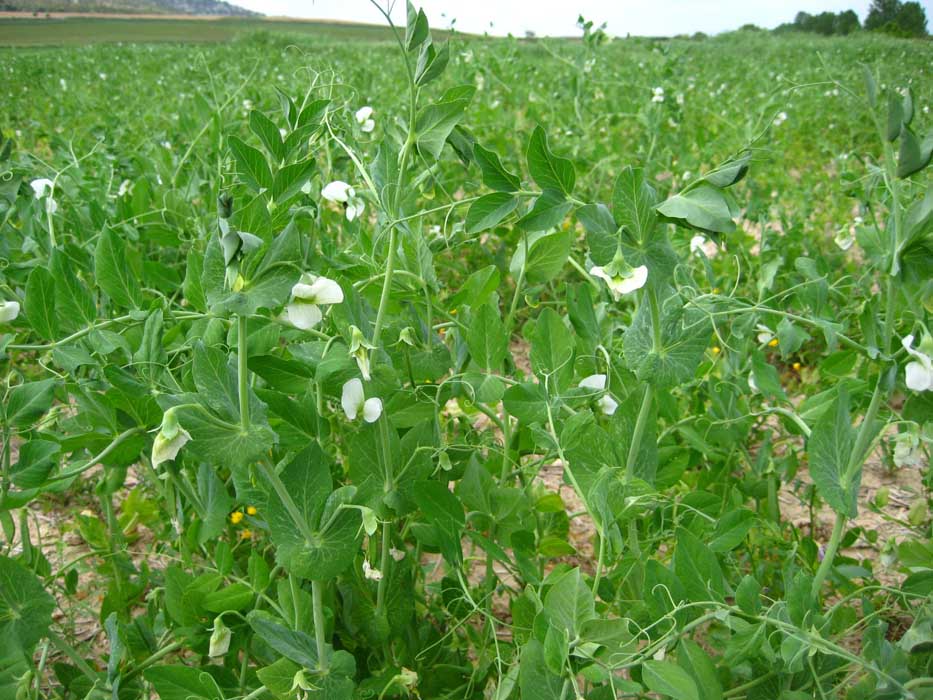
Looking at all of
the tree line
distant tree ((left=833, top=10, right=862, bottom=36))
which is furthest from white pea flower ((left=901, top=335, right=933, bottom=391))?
distant tree ((left=833, top=10, right=862, bottom=36))

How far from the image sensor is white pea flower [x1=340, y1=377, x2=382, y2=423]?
775 mm

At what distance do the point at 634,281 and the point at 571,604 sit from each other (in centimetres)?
34

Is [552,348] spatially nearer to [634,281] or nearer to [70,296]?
[634,281]

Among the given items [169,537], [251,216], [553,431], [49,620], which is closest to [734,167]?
[553,431]

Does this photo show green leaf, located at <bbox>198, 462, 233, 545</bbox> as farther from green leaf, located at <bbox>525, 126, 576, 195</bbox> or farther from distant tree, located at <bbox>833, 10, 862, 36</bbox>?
distant tree, located at <bbox>833, 10, 862, 36</bbox>

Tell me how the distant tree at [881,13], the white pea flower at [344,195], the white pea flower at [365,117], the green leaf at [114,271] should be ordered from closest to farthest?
the green leaf at [114,271] < the white pea flower at [344,195] < the white pea flower at [365,117] < the distant tree at [881,13]

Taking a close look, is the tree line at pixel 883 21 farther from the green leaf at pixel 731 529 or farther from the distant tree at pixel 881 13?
the green leaf at pixel 731 529

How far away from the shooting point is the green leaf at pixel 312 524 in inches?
30.5

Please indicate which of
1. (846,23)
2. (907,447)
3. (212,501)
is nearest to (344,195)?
(212,501)

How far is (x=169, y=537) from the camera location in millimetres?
1396

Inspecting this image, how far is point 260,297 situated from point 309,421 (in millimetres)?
241

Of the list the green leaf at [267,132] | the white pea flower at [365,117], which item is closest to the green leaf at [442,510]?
the green leaf at [267,132]

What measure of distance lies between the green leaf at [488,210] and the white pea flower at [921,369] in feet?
1.52

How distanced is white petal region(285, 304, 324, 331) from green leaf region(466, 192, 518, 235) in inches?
8.5
